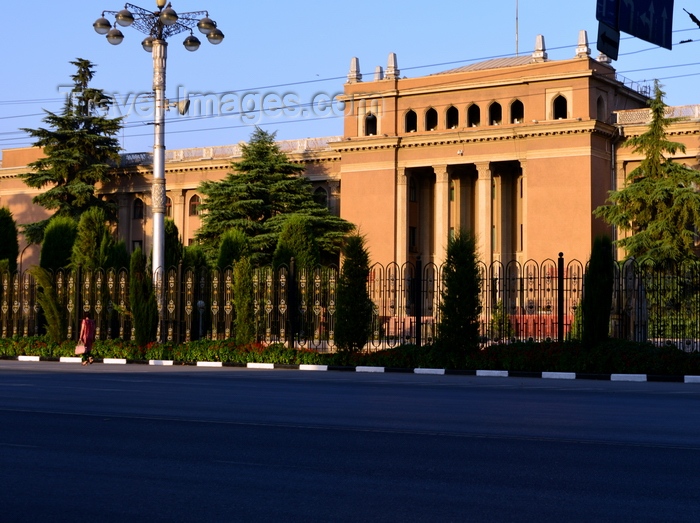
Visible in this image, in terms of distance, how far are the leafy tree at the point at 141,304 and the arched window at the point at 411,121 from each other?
3118 centimetres

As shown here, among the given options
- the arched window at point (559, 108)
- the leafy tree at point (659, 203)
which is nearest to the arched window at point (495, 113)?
the arched window at point (559, 108)

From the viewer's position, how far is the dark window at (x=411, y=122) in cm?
5954

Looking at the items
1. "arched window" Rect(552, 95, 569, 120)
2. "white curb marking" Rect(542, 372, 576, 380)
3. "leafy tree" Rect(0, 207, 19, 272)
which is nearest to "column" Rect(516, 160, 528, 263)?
"arched window" Rect(552, 95, 569, 120)

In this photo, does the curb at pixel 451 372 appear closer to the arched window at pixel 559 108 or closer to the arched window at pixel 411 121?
the arched window at pixel 559 108

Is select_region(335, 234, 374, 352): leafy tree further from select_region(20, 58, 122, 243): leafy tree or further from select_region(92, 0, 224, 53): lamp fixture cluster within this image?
select_region(20, 58, 122, 243): leafy tree

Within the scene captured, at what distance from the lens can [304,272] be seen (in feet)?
99.2

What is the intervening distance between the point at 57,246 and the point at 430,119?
26.8 metres

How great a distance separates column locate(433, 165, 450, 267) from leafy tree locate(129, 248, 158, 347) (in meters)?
30.5

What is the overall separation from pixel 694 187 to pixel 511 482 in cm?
4310

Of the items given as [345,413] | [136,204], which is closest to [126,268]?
[345,413]

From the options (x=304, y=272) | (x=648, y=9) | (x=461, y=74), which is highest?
(x=461, y=74)

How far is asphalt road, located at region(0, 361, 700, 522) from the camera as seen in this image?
22.1 feet

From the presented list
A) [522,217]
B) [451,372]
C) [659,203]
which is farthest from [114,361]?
[522,217]

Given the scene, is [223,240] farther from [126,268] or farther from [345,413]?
[345,413]
